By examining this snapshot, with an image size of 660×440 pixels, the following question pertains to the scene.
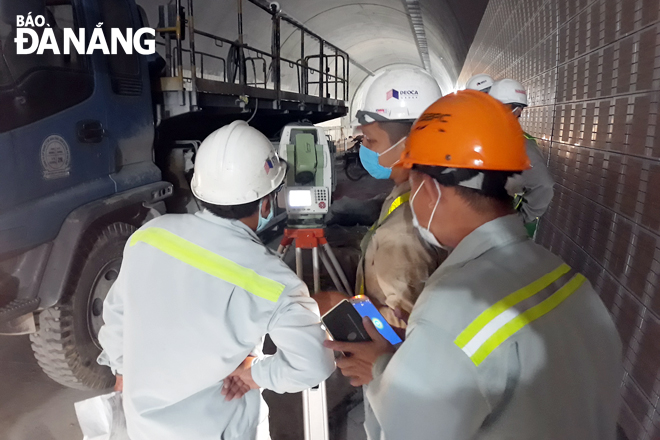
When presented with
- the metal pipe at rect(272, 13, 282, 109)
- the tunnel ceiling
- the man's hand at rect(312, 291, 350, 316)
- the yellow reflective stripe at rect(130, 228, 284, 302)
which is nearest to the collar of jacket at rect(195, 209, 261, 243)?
the yellow reflective stripe at rect(130, 228, 284, 302)

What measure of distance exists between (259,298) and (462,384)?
719 millimetres

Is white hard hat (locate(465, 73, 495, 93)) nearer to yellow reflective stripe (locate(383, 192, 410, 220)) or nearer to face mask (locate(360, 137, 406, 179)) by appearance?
face mask (locate(360, 137, 406, 179))

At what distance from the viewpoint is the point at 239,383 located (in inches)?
60.2

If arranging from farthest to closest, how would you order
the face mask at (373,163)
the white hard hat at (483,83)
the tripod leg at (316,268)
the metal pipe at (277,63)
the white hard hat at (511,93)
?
1. the metal pipe at (277,63)
2. the white hard hat at (483,83)
3. the tripod leg at (316,268)
4. the white hard hat at (511,93)
5. the face mask at (373,163)

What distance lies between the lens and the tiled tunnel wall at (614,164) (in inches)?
62.3

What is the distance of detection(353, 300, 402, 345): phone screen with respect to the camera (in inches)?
53.7

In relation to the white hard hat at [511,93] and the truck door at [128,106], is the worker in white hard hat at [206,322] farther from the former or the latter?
the white hard hat at [511,93]

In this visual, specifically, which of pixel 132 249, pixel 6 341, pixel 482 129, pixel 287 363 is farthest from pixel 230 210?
pixel 6 341

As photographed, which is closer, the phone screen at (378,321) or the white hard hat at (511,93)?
the phone screen at (378,321)

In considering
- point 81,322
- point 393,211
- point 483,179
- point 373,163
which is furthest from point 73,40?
point 483,179

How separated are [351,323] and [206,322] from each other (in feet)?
1.49

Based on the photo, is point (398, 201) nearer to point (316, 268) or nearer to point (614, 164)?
point (614, 164)

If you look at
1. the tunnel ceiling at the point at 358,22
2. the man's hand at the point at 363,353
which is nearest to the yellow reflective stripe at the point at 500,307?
the man's hand at the point at 363,353

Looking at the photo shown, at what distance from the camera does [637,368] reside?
5.50 ft
